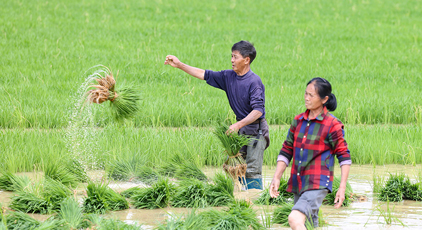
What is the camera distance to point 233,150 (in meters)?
4.87

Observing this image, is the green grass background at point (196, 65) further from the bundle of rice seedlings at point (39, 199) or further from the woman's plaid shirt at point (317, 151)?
the woman's plaid shirt at point (317, 151)

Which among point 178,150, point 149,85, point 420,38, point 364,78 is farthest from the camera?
point 420,38

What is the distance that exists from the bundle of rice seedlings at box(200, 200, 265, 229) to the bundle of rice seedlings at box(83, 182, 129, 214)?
0.84 metres

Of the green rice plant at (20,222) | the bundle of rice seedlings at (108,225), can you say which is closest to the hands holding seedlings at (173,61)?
the bundle of rice seedlings at (108,225)

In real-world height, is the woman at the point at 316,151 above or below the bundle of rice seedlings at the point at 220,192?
above

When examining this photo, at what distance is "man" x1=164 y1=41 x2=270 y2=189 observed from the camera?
484 centimetres

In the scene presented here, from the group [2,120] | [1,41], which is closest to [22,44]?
[1,41]

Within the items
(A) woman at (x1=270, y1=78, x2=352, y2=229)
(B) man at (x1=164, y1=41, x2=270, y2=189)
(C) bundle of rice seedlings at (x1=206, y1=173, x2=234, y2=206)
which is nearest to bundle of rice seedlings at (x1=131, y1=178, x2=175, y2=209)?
(C) bundle of rice seedlings at (x1=206, y1=173, x2=234, y2=206)

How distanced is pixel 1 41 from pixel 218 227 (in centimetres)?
1111

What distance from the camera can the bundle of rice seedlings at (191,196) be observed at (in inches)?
181

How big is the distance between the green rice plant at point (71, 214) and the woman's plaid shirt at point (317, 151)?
5.46 ft

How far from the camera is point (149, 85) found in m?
10.3

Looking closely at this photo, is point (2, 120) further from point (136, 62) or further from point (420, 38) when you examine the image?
point (420, 38)

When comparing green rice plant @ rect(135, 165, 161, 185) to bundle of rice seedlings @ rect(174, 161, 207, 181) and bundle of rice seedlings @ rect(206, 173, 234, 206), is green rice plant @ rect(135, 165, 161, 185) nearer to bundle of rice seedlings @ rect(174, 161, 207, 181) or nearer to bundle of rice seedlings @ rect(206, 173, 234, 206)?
Result: bundle of rice seedlings @ rect(174, 161, 207, 181)
